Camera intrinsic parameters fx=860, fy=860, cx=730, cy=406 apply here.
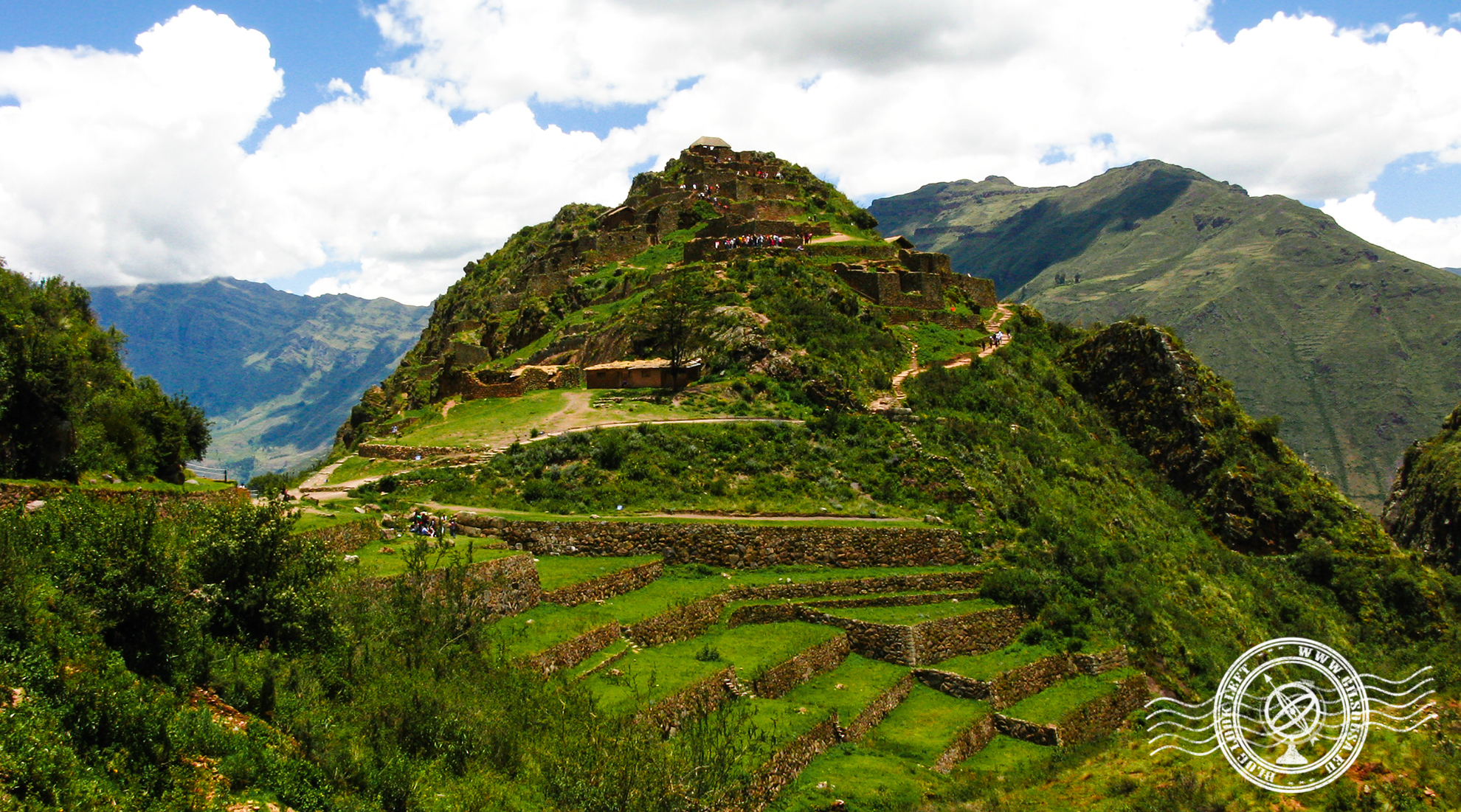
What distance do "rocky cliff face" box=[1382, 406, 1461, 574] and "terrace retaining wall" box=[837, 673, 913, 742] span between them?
193 ft

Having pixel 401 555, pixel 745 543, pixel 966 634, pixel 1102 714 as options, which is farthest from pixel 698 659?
pixel 1102 714

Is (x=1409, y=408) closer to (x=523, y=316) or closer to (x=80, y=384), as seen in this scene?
(x=523, y=316)

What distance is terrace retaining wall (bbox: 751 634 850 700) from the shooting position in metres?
18.9

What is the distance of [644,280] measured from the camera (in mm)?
60562

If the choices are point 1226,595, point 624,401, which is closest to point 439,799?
point 624,401

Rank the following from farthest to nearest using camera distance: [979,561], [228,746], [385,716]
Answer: [979,561] → [385,716] → [228,746]

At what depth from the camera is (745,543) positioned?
1028 inches

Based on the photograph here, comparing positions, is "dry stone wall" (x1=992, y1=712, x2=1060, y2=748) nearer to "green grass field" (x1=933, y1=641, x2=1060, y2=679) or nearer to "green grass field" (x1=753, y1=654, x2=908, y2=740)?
"green grass field" (x1=933, y1=641, x2=1060, y2=679)

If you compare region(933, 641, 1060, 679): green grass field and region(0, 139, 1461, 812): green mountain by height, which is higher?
region(0, 139, 1461, 812): green mountain

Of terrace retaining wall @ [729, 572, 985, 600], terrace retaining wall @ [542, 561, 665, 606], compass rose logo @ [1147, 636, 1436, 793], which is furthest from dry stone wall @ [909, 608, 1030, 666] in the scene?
terrace retaining wall @ [542, 561, 665, 606]

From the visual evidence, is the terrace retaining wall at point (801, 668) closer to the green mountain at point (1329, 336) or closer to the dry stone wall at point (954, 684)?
the dry stone wall at point (954, 684)

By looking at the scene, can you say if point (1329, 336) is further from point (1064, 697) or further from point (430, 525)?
point (430, 525)

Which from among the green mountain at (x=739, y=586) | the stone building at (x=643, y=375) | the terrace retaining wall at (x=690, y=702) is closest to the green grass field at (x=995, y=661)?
the green mountain at (x=739, y=586)

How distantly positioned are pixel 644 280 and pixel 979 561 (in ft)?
122
